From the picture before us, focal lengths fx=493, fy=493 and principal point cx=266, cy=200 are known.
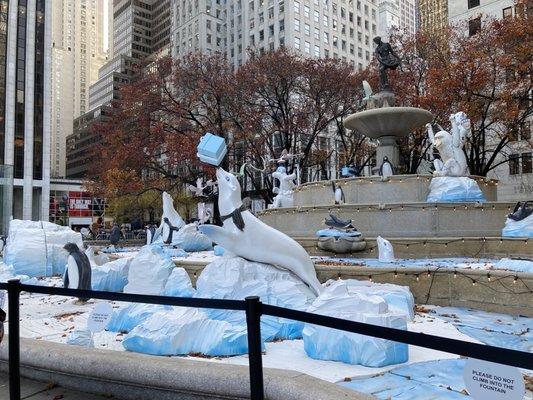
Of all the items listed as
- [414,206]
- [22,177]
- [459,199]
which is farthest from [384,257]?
[22,177]

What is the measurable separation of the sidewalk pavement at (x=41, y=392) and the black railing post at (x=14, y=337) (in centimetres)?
15

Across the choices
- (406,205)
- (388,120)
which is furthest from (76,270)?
(388,120)

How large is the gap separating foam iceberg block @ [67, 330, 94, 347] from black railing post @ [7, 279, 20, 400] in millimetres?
1815

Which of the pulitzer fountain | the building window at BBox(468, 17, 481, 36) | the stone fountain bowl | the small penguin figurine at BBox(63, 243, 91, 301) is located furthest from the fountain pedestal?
the building window at BBox(468, 17, 481, 36)

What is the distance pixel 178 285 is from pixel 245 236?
2.01 metres

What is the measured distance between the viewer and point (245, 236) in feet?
25.7

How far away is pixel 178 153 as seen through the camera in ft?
93.1

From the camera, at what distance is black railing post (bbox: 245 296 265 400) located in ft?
9.93

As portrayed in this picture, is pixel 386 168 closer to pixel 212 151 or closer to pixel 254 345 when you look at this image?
pixel 212 151

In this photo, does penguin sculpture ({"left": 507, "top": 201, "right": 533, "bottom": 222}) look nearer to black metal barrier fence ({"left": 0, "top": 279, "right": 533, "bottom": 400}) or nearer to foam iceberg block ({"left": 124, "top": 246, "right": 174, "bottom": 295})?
foam iceberg block ({"left": 124, "top": 246, "right": 174, "bottom": 295})

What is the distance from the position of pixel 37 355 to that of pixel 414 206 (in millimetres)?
12450

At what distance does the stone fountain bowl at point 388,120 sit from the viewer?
1886 cm

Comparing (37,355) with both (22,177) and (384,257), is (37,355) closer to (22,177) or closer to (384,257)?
(384,257)

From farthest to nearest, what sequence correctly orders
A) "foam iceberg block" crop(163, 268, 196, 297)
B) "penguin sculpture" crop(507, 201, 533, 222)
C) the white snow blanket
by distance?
1. the white snow blanket
2. "penguin sculpture" crop(507, 201, 533, 222)
3. "foam iceberg block" crop(163, 268, 196, 297)
